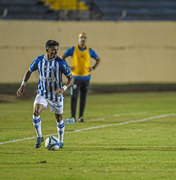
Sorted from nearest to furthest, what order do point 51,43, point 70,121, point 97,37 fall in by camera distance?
point 51,43 → point 70,121 → point 97,37

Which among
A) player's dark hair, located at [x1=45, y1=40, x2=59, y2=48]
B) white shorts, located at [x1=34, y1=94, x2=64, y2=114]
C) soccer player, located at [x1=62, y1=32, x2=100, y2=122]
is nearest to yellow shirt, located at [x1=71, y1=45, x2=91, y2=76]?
soccer player, located at [x1=62, y1=32, x2=100, y2=122]

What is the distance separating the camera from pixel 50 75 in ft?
49.8

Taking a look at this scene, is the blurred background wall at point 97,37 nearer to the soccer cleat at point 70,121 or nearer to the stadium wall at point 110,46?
the stadium wall at point 110,46

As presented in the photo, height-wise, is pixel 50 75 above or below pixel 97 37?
above

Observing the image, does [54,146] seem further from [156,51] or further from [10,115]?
[156,51]

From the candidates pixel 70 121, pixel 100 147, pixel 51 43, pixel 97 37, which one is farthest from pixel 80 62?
pixel 97 37

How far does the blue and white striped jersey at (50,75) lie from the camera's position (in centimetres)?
1516

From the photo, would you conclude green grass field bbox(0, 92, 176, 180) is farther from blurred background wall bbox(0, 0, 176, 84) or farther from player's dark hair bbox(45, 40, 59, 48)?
blurred background wall bbox(0, 0, 176, 84)

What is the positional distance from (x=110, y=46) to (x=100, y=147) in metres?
19.5

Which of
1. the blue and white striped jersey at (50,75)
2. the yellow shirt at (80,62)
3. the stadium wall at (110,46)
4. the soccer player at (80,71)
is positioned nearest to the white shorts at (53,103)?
the blue and white striped jersey at (50,75)

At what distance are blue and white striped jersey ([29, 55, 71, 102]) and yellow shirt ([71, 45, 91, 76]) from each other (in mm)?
6268

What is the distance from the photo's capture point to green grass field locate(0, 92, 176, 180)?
11875mm

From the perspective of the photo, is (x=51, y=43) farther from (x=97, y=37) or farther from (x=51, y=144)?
(x=97, y=37)

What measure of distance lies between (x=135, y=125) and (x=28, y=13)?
639 inches
